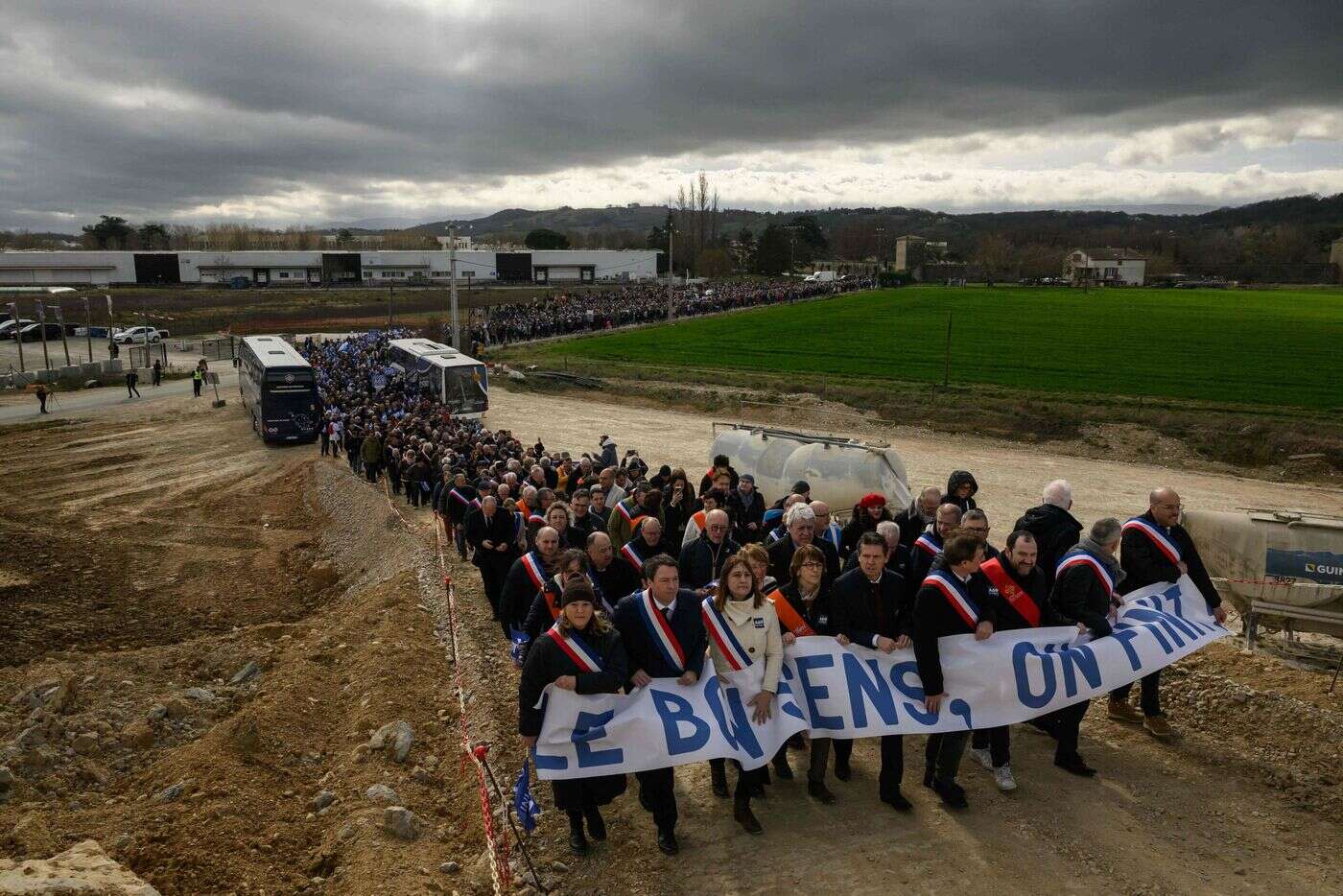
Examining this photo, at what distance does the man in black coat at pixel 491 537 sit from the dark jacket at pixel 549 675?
452cm

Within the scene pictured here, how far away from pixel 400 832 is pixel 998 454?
24248mm

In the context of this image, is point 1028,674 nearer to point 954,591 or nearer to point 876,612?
point 954,591

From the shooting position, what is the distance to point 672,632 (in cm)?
607

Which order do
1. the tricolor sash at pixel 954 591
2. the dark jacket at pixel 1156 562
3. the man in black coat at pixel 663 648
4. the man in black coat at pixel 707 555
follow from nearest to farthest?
the man in black coat at pixel 663 648 < the tricolor sash at pixel 954 591 < the dark jacket at pixel 1156 562 < the man in black coat at pixel 707 555

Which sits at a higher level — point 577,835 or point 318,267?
point 318,267

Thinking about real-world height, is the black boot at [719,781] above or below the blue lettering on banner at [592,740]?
below

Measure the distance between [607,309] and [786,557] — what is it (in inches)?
2480

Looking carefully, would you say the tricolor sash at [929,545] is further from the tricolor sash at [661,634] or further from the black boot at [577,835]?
the black boot at [577,835]

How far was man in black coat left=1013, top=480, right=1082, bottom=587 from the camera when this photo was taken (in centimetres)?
764

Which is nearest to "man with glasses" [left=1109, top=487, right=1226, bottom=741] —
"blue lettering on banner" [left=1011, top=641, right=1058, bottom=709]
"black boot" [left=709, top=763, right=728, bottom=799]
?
"blue lettering on banner" [left=1011, top=641, right=1058, bottom=709]

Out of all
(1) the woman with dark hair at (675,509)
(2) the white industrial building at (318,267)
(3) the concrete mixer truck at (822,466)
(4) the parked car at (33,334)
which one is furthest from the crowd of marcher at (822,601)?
(2) the white industrial building at (318,267)

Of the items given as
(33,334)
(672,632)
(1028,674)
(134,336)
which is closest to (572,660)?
(672,632)

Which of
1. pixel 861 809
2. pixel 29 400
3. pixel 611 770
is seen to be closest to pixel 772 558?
pixel 861 809

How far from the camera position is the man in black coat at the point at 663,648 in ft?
19.8
